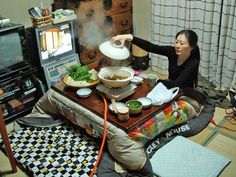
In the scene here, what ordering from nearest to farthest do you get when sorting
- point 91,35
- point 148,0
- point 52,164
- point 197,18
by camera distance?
point 52,164 < point 197,18 < point 91,35 < point 148,0

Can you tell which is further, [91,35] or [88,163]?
[91,35]

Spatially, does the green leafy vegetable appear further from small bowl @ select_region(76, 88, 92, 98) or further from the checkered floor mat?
the checkered floor mat

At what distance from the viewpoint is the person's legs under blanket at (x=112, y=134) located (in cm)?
211

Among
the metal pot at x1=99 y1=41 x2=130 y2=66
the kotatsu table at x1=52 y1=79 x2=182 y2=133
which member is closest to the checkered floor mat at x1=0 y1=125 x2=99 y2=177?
the kotatsu table at x1=52 y1=79 x2=182 y2=133

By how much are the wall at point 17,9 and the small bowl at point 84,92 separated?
55.0 inches

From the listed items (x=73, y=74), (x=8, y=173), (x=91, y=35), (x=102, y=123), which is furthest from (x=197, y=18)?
(x=8, y=173)

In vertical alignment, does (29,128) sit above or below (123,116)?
below

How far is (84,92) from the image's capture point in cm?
252

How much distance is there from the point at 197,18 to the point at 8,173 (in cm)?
261

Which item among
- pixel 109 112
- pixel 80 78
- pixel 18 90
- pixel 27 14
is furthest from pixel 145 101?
pixel 27 14

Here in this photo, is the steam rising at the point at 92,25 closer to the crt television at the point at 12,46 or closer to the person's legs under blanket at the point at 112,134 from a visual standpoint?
the crt television at the point at 12,46

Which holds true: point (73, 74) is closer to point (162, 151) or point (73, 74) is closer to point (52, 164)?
point (52, 164)

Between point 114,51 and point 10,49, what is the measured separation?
1218 mm

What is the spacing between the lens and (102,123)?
2.22 metres
